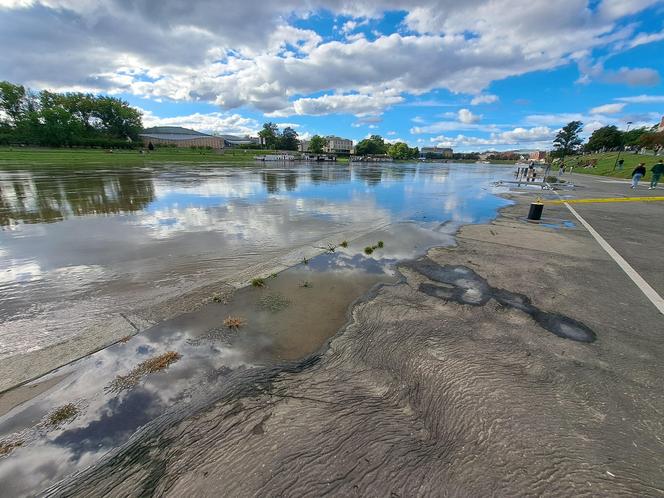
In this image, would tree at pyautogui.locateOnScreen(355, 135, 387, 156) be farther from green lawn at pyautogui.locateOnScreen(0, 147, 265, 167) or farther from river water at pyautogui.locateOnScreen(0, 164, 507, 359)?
river water at pyautogui.locateOnScreen(0, 164, 507, 359)

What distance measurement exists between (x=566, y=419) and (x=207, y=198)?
15683 mm

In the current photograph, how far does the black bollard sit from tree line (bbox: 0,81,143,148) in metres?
99.3

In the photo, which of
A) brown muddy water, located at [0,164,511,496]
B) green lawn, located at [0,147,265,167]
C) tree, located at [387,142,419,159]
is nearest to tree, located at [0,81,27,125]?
green lawn, located at [0,147,265,167]

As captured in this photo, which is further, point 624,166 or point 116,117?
point 116,117

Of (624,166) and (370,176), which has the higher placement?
(624,166)

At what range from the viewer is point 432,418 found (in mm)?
2742

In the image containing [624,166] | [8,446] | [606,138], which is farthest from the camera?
[606,138]

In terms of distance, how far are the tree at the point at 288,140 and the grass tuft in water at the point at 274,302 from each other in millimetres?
134674

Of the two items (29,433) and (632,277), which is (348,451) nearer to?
(29,433)

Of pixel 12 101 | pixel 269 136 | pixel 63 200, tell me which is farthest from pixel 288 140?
pixel 63 200

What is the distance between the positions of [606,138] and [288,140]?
118529 millimetres

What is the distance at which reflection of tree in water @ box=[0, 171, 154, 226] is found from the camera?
10399mm

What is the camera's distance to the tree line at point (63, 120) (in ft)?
229

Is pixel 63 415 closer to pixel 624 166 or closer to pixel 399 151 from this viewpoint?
pixel 624 166
